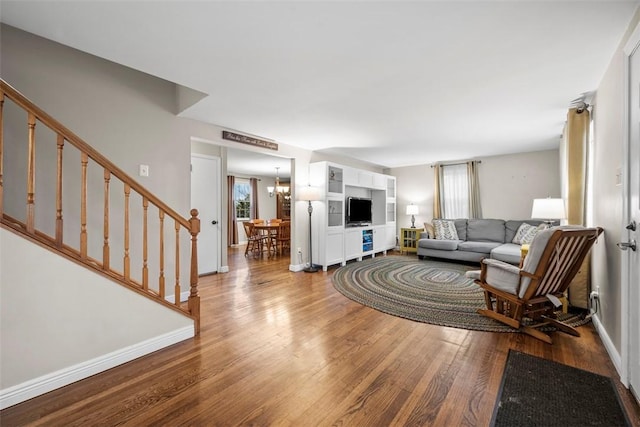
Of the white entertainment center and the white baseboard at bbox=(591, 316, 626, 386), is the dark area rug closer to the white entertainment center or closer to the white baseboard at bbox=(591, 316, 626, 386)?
the white baseboard at bbox=(591, 316, 626, 386)

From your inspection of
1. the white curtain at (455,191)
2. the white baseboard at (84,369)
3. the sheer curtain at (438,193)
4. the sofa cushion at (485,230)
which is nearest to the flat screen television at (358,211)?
the sheer curtain at (438,193)

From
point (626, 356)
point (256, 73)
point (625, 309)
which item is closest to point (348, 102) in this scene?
point (256, 73)

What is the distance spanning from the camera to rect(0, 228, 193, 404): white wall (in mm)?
1555

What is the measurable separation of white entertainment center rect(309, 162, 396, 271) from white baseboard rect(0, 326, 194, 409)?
2.94m

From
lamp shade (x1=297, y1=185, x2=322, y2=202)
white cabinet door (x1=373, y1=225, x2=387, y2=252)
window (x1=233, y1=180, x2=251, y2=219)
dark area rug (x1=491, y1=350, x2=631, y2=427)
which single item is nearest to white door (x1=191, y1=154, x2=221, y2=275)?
lamp shade (x1=297, y1=185, x2=322, y2=202)

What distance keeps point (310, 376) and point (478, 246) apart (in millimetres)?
4628

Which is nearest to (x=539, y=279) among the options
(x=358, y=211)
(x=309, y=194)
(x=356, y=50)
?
(x=356, y=50)

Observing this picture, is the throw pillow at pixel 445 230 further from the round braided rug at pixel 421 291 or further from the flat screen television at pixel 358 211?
the flat screen television at pixel 358 211

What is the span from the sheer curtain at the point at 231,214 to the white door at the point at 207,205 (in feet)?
11.3

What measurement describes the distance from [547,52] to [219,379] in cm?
336

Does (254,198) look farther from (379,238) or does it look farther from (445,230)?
(445,230)

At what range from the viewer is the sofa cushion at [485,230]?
5625 mm

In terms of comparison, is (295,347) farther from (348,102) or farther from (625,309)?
(348,102)

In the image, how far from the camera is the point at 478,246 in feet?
17.1
